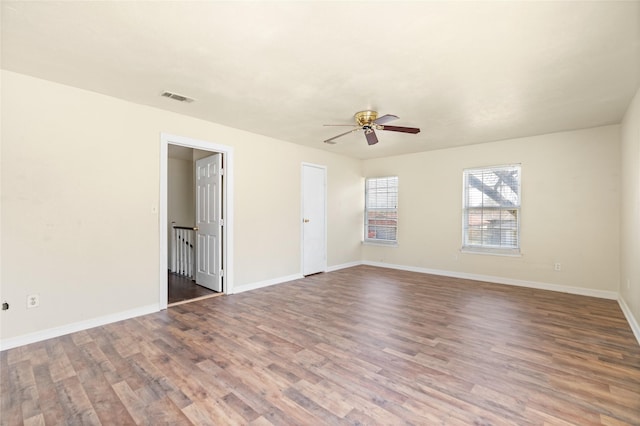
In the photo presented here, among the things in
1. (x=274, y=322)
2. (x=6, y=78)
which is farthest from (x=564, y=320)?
(x=6, y=78)

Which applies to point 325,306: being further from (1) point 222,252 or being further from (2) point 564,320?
(2) point 564,320

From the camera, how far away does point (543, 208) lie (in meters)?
4.92

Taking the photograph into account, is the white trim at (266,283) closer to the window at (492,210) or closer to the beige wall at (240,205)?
the beige wall at (240,205)

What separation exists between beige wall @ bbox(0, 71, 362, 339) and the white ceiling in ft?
0.86

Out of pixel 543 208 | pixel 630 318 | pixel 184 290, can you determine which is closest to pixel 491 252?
pixel 543 208

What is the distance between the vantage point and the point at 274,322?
133 inches

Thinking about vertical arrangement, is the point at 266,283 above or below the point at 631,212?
below

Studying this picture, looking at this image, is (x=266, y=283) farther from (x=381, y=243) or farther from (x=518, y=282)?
(x=518, y=282)

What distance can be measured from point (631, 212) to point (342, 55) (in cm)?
370

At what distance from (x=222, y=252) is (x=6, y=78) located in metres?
2.93

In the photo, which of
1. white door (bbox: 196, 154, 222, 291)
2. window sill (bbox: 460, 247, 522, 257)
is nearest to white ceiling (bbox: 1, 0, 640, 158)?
white door (bbox: 196, 154, 222, 291)

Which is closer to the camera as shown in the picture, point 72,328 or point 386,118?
point 72,328

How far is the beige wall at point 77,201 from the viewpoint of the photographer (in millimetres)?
2781

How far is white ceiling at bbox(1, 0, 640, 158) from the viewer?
1.93 m
